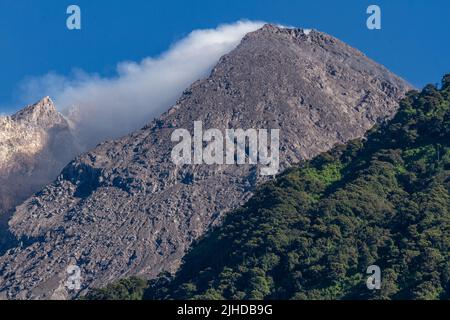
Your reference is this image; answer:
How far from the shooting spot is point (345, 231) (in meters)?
123

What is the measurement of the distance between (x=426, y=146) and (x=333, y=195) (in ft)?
46.5

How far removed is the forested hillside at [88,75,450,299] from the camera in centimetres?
11288

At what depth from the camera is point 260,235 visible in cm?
12638

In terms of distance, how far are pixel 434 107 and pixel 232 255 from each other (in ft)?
107

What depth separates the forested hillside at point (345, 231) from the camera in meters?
113

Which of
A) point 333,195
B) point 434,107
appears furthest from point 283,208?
point 434,107

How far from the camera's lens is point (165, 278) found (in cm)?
12938
